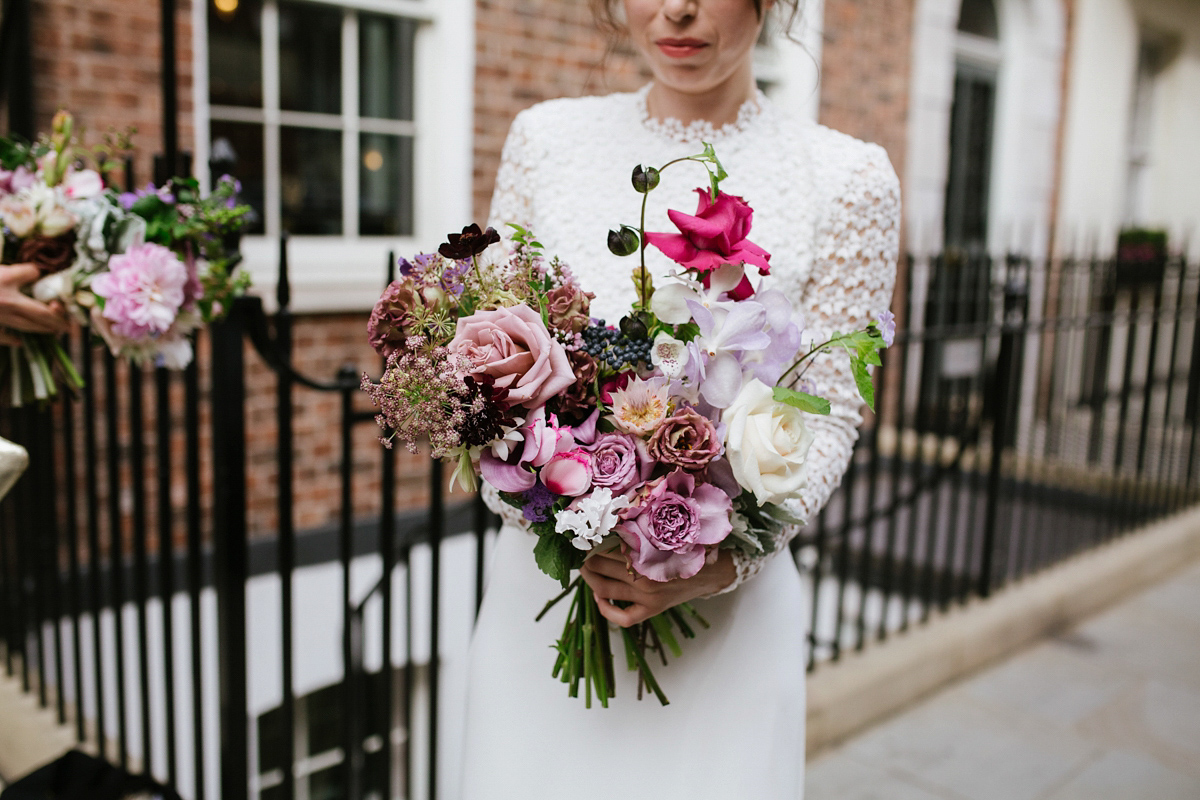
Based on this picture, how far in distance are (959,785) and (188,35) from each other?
3.98 m

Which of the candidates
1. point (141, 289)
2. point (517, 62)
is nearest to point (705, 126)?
point (141, 289)

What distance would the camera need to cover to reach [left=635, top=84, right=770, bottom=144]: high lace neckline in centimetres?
165

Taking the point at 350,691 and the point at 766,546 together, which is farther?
the point at 350,691

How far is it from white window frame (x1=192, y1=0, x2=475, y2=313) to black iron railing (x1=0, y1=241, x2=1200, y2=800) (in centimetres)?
38

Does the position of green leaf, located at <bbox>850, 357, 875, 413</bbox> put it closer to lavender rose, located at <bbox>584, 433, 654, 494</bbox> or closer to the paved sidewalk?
lavender rose, located at <bbox>584, 433, 654, 494</bbox>

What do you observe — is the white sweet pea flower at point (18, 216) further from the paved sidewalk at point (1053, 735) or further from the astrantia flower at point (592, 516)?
the paved sidewalk at point (1053, 735)

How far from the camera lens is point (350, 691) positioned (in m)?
2.33

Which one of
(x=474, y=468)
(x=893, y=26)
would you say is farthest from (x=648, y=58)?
(x=893, y=26)

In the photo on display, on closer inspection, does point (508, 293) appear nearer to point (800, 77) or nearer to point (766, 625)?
point (766, 625)

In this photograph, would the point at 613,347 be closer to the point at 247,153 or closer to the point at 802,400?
the point at 802,400

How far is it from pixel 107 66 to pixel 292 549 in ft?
8.71

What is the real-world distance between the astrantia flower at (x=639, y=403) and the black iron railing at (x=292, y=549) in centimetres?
100

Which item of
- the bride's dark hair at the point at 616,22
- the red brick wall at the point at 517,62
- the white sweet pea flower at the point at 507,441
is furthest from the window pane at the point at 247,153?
the white sweet pea flower at the point at 507,441

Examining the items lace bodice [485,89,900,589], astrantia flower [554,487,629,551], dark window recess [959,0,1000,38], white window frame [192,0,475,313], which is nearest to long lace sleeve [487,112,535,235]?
lace bodice [485,89,900,589]
